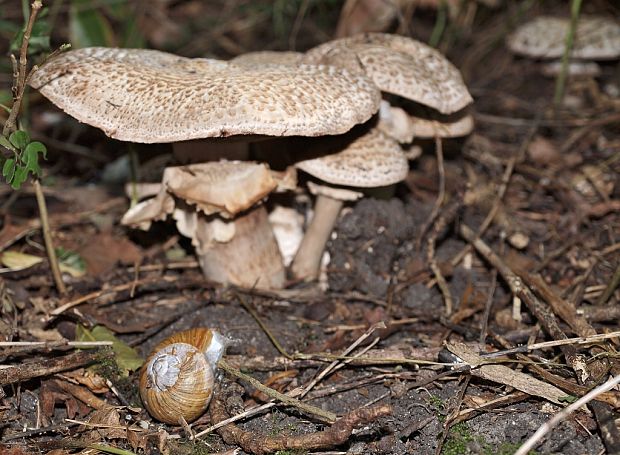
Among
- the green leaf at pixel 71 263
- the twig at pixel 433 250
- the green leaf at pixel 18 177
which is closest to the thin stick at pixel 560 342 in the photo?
the twig at pixel 433 250

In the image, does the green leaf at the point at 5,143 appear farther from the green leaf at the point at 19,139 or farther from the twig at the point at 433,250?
the twig at the point at 433,250

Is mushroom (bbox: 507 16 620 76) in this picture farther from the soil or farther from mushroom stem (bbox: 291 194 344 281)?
mushroom stem (bbox: 291 194 344 281)

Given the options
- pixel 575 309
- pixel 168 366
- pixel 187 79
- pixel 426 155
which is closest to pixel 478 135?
pixel 426 155

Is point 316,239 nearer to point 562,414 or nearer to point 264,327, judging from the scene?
point 264,327

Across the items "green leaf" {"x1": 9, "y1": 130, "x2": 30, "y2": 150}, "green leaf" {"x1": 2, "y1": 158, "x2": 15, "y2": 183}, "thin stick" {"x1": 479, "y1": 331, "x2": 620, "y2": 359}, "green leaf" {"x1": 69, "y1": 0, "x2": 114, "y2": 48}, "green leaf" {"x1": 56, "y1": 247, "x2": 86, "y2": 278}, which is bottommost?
"green leaf" {"x1": 56, "y1": 247, "x2": 86, "y2": 278}

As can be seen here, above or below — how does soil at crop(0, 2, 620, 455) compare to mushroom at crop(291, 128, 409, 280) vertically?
below

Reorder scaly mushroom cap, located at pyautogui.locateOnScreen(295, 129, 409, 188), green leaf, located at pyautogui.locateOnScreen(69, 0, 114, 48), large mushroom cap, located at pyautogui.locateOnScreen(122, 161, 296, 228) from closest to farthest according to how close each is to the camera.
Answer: large mushroom cap, located at pyautogui.locateOnScreen(122, 161, 296, 228) → scaly mushroom cap, located at pyautogui.locateOnScreen(295, 129, 409, 188) → green leaf, located at pyautogui.locateOnScreen(69, 0, 114, 48)

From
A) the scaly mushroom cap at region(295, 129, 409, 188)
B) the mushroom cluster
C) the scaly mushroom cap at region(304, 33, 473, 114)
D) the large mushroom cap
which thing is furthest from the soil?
the scaly mushroom cap at region(304, 33, 473, 114)

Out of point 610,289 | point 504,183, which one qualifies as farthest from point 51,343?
point 504,183
